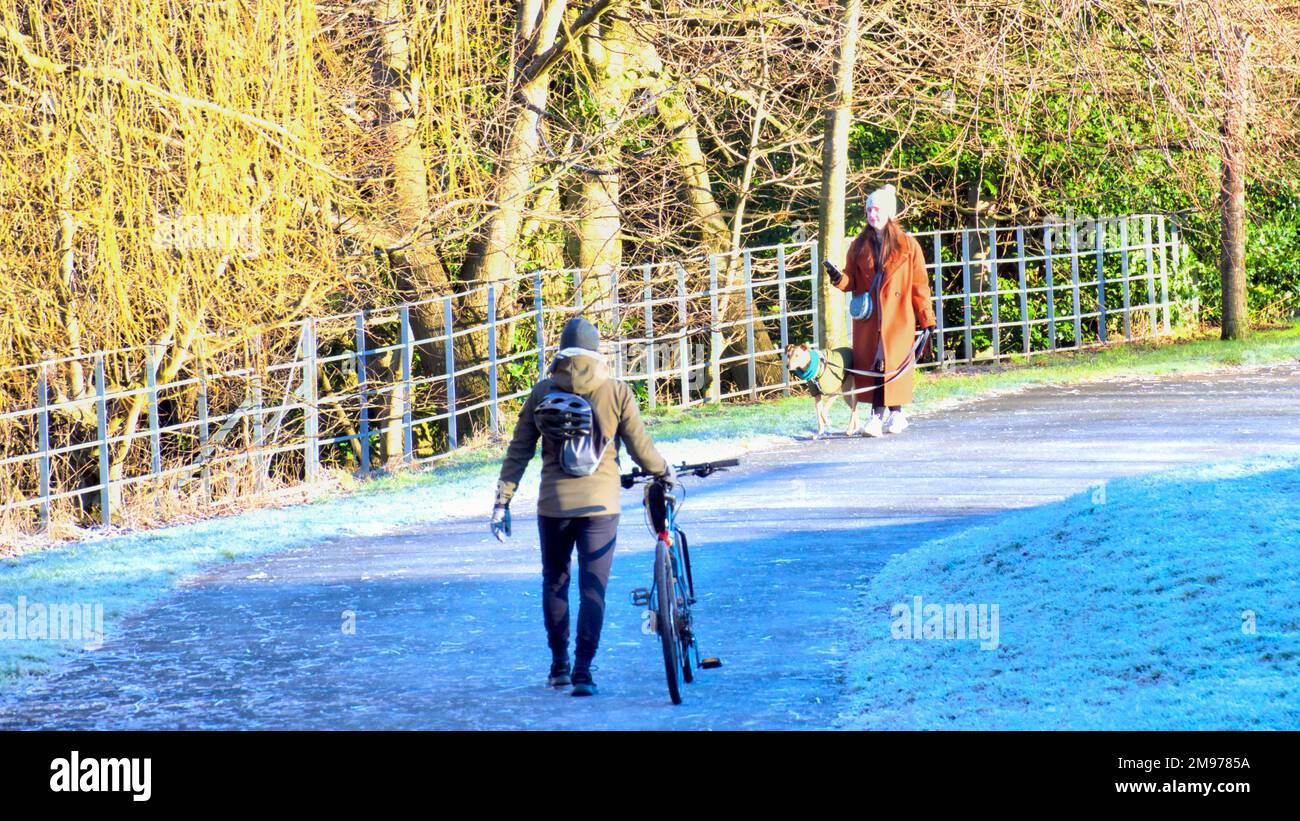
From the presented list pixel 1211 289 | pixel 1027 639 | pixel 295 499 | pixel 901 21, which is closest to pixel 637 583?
pixel 1027 639

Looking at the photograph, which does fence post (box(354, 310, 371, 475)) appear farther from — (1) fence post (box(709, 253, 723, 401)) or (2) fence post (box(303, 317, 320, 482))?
(1) fence post (box(709, 253, 723, 401))

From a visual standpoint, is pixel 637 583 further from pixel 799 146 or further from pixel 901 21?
pixel 799 146

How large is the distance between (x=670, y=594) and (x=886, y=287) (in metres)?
8.60

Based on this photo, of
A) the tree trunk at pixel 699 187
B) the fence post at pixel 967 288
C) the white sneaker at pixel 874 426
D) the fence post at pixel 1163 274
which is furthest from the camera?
the fence post at pixel 1163 274

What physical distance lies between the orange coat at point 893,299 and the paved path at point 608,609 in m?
0.84

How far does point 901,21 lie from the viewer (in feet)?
78.9

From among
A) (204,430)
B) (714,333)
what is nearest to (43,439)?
(204,430)

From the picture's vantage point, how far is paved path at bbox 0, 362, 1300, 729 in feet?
26.8

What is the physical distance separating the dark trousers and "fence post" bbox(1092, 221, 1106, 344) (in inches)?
803

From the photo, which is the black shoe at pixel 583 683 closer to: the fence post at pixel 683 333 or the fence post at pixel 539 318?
the fence post at pixel 539 318

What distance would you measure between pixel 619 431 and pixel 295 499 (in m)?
8.37

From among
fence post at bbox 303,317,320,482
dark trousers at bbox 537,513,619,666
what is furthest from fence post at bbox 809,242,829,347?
dark trousers at bbox 537,513,619,666

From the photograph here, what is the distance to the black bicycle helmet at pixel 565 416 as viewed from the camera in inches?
325

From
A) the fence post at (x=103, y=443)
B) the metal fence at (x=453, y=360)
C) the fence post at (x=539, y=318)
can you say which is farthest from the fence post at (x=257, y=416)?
the fence post at (x=539, y=318)
